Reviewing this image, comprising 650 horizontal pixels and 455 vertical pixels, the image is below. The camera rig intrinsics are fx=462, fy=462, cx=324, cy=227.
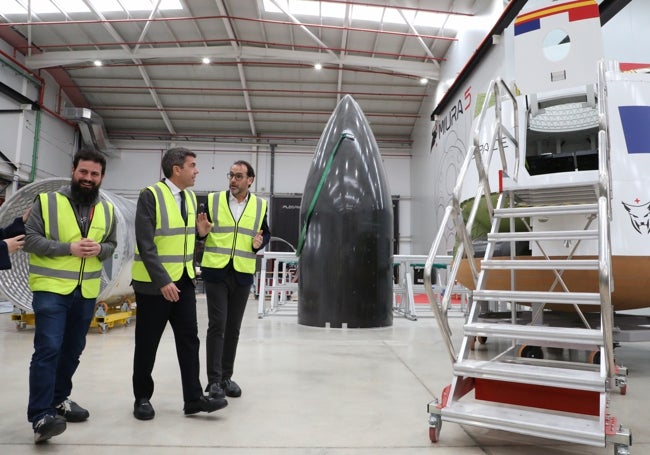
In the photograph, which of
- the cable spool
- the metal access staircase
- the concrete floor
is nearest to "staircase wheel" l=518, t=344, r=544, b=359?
the concrete floor

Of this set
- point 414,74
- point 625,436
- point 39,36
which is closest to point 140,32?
point 39,36

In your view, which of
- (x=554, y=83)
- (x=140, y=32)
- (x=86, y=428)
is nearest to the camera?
(x=86, y=428)

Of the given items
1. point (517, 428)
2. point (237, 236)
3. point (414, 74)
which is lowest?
point (517, 428)

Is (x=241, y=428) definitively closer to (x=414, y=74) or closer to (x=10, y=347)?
(x=10, y=347)

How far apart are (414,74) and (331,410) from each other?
13.6m

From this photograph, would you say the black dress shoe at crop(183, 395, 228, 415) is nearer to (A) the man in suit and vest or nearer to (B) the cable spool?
(A) the man in suit and vest

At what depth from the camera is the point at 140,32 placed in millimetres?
13797

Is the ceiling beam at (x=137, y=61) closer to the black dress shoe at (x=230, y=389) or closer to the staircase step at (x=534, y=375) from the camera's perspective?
the black dress shoe at (x=230, y=389)

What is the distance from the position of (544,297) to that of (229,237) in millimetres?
1856

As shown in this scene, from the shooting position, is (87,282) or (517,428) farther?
(87,282)

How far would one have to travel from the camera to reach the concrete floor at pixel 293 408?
2127 millimetres

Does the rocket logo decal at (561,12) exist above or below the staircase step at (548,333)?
above

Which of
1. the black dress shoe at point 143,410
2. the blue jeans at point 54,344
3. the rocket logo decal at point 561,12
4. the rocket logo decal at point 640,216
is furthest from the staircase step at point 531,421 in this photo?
the rocket logo decal at point 561,12

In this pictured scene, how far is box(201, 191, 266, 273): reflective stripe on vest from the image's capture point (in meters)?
2.88
